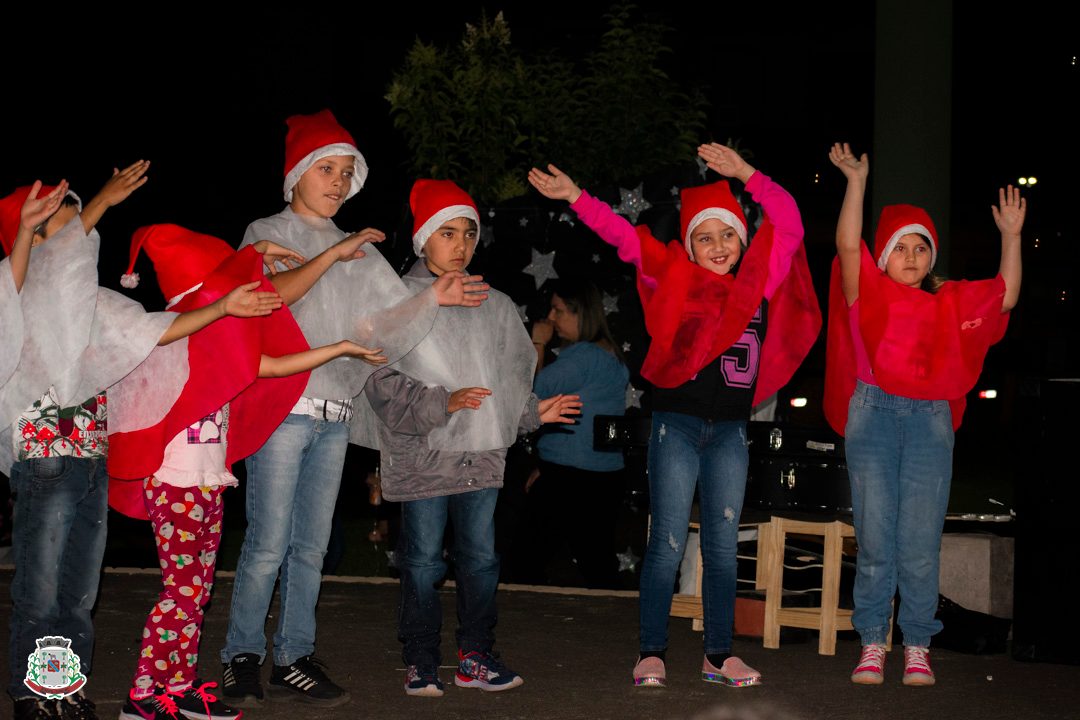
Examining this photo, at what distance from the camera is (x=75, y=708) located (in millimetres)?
4172

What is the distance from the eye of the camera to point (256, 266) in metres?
4.50

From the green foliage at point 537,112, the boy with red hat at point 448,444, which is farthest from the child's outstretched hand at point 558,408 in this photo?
the green foliage at point 537,112

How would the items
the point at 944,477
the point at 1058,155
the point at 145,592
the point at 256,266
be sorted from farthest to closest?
1. the point at 1058,155
2. the point at 145,592
3. the point at 944,477
4. the point at 256,266

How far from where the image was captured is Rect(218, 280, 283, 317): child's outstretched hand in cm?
412

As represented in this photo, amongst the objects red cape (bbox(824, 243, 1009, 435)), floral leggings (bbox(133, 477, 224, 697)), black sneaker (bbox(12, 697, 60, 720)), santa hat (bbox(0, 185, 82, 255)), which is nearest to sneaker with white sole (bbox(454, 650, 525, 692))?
floral leggings (bbox(133, 477, 224, 697))

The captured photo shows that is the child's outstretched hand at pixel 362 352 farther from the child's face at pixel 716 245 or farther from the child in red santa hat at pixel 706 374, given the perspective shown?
the child's face at pixel 716 245

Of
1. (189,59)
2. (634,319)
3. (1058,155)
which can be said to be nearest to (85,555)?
(634,319)

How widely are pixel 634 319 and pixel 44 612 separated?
5.11m

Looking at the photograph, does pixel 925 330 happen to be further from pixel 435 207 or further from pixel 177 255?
pixel 177 255

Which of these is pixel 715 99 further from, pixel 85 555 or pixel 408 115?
pixel 85 555

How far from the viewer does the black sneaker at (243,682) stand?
4602 mm

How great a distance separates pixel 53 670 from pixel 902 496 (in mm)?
3057

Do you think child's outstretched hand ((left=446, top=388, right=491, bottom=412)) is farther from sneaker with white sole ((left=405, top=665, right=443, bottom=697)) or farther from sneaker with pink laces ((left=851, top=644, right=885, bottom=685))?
sneaker with pink laces ((left=851, top=644, right=885, bottom=685))

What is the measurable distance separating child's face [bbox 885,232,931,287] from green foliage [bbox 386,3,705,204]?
11.6ft
